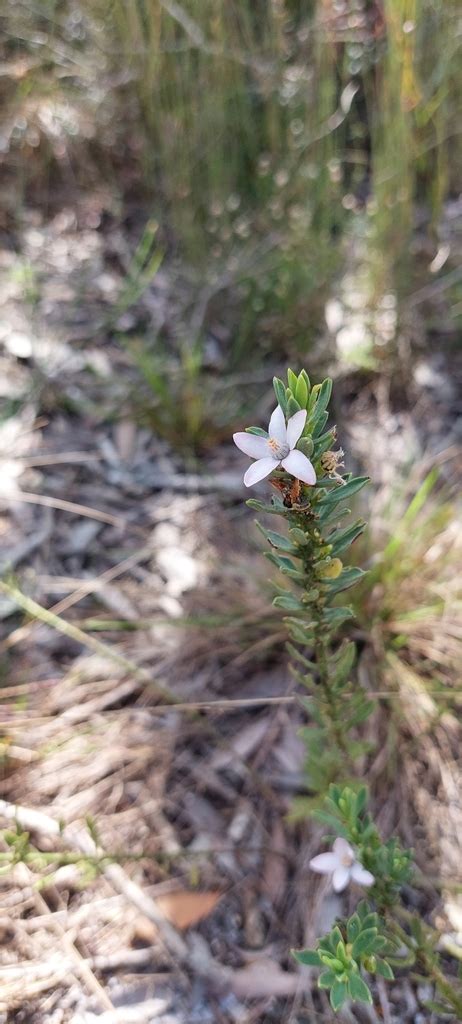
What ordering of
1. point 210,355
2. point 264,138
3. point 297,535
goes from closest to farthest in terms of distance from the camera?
point 297,535, point 210,355, point 264,138

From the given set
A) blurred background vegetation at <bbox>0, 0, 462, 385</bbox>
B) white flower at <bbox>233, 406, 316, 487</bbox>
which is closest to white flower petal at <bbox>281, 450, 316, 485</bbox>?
white flower at <bbox>233, 406, 316, 487</bbox>

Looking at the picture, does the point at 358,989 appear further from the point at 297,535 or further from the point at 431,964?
the point at 297,535

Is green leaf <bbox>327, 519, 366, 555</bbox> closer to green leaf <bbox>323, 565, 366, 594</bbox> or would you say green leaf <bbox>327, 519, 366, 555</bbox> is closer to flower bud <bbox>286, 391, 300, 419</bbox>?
green leaf <bbox>323, 565, 366, 594</bbox>

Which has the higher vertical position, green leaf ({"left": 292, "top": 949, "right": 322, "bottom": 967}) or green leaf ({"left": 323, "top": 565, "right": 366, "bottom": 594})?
green leaf ({"left": 323, "top": 565, "right": 366, "bottom": 594})

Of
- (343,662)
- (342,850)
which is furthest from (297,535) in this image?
(342,850)

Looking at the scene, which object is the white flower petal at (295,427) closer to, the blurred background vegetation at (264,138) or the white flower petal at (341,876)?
the white flower petal at (341,876)

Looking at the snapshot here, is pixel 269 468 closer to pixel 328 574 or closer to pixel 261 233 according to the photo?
pixel 328 574
